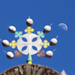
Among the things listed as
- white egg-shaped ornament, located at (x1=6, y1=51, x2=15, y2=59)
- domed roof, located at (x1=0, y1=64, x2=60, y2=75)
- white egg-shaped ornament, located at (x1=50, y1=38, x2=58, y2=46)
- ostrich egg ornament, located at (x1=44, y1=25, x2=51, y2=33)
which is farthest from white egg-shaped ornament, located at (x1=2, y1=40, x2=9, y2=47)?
white egg-shaped ornament, located at (x1=50, y1=38, x2=58, y2=46)

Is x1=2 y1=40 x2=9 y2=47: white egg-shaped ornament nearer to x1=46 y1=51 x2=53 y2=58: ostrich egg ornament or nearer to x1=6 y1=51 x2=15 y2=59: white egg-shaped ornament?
x1=6 y1=51 x2=15 y2=59: white egg-shaped ornament

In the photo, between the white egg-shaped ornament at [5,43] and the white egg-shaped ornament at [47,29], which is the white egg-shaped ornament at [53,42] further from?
the white egg-shaped ornament at [5,43]

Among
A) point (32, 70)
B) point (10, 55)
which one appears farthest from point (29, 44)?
point (32, 70)

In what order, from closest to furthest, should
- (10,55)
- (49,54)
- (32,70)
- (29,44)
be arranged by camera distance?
(32,70) < (49,54) < (10,55) < (29,44)

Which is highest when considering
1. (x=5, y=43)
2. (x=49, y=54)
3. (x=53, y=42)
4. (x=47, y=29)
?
(x=47, y=29)

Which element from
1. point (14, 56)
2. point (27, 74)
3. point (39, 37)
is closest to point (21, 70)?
point (27, 74)

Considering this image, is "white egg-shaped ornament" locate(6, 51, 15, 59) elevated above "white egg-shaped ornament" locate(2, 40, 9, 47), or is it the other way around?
"white egg-shaped ornament" locate(2, 40, 9, 47)

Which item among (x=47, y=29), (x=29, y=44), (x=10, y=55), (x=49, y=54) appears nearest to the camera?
(x=49, y=54)

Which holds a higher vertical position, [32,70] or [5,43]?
[5,43]

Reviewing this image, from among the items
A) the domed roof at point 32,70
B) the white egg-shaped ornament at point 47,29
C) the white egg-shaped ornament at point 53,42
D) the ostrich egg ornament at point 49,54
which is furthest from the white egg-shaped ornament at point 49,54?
the white egg-shaped ornament at point 47,29

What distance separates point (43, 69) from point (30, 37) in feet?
5.29

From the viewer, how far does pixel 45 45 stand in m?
10.8

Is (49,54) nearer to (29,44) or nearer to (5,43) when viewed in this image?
(29,44)

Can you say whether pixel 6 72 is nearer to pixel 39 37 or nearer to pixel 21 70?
pixel 21 70
